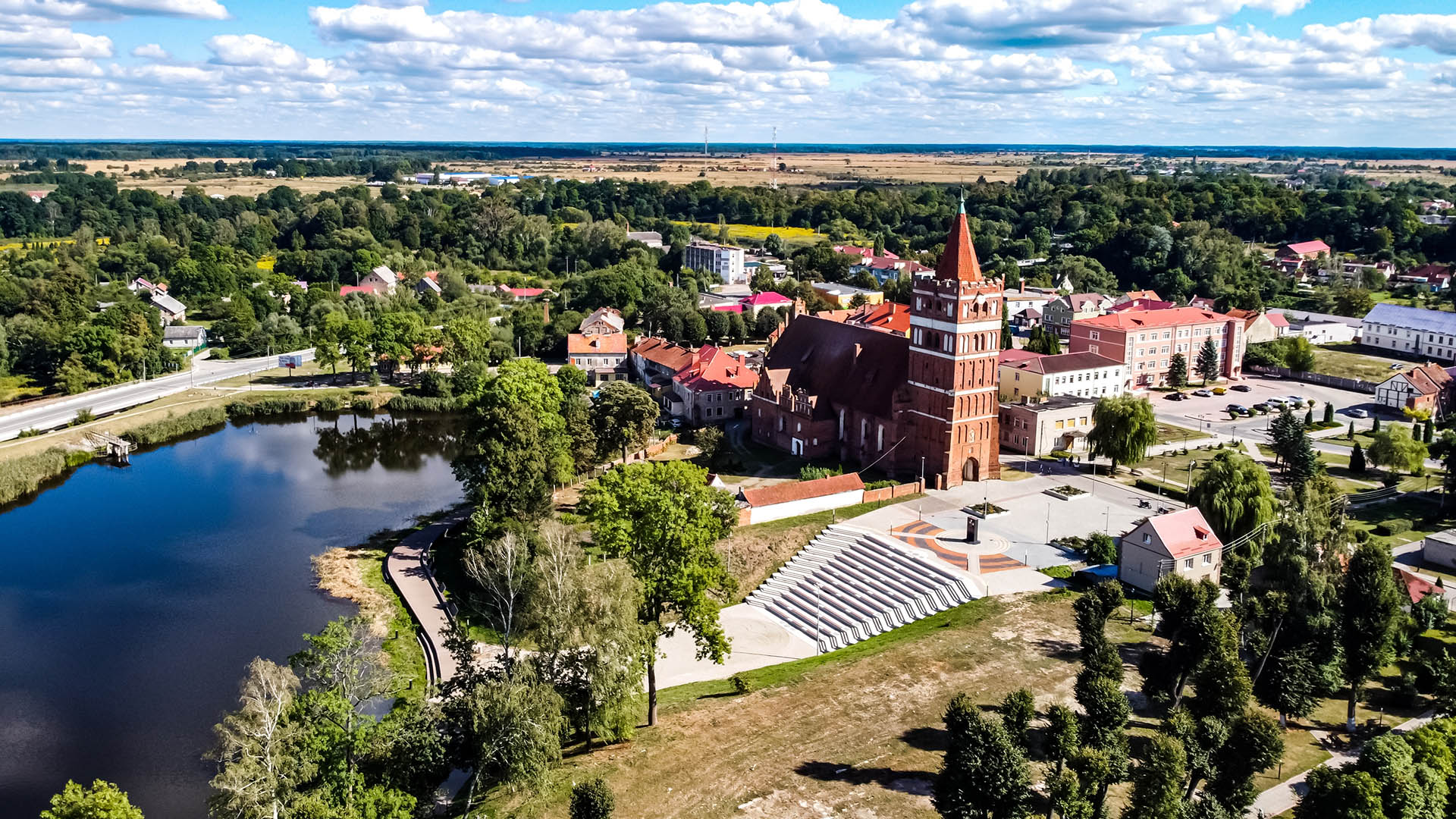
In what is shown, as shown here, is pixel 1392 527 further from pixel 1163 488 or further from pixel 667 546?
pixel 667 546

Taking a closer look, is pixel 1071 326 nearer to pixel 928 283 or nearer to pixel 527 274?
pixel 928 283

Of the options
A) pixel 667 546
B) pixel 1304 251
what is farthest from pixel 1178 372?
pixel 1304 251

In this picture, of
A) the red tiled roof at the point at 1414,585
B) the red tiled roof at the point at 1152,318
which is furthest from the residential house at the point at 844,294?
the red tiled roof at the point at 1414,585

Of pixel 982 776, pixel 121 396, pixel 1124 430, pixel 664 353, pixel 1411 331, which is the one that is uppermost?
pixel 1411 331

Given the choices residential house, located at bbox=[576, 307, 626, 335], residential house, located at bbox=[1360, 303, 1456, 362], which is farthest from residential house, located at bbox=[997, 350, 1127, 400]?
residential house, located at bbox=[576, 307, 626, 335]

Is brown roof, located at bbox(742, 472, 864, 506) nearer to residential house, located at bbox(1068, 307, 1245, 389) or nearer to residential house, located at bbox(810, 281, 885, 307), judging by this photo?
residential house, located at bbox(1068, 307, 1245, 389)

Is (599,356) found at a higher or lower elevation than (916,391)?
lower

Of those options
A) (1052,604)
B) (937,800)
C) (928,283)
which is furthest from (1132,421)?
(937,800)

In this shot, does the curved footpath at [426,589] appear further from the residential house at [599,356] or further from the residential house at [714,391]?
the residential house at [599,356]
